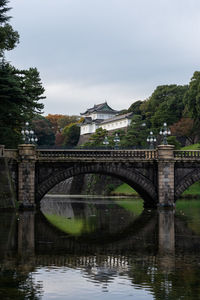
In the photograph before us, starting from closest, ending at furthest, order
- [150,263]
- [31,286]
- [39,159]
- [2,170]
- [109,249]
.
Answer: [31,286]
[150,263]
[109,249]
[2,170]
[39,159]

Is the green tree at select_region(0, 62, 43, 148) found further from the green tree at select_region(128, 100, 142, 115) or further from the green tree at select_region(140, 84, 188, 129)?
the green tree at select_region(128, 100, 142, 115)

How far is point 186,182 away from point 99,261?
32676 mm

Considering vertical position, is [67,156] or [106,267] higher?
[67,156]

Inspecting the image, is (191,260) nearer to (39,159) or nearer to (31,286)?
(31,286)

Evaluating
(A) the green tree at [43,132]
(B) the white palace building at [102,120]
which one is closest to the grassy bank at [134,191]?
(B) the white palace building at [102,120]

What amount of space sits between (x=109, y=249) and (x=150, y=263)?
4.19 metres

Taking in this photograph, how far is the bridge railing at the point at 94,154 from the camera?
4994cm

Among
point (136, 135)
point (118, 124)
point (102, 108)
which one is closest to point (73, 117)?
point (102, 108)

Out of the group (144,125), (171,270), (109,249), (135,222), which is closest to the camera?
(171,270)

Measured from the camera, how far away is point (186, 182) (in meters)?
51.9

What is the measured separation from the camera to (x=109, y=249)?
2372 centimetres

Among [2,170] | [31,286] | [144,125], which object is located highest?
[144,125]

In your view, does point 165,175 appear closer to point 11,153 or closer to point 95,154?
point 95,154

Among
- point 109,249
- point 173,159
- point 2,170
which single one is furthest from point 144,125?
point 109,249
